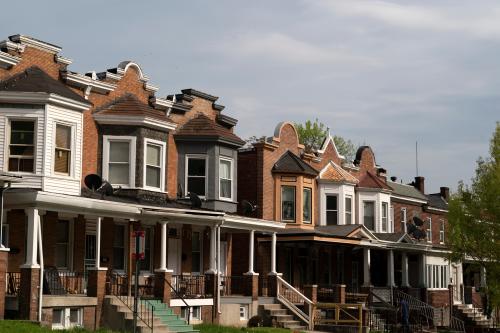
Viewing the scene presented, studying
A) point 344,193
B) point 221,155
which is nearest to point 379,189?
point 344,193

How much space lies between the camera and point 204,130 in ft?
122

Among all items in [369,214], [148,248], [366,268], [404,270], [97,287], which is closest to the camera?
[97,287]

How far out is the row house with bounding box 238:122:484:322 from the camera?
41.6 m

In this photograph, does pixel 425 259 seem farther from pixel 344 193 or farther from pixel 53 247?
pixel 53 247

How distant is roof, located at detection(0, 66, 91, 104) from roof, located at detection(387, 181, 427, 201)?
29.3 m

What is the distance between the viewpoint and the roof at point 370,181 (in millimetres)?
49916

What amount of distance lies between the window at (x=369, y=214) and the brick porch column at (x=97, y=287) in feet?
79.2

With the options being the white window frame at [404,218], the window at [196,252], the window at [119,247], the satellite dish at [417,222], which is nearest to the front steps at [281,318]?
the window at [196,252]

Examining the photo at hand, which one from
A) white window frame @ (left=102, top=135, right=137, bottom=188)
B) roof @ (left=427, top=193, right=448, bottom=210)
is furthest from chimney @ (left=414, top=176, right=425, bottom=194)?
white window frame @ (left=102, top=135, right=137, bottom=188)

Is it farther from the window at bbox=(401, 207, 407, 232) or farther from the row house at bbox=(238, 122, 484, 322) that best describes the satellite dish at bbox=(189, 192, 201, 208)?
the window at bbox=(401, 207, 407, 232)

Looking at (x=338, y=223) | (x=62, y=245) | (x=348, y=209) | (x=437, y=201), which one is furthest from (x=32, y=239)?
(x=437, y=201)

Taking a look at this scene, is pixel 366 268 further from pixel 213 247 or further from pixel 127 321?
pixel 127 321

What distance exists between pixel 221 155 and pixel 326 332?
29.3ft

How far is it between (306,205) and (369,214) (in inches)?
286
